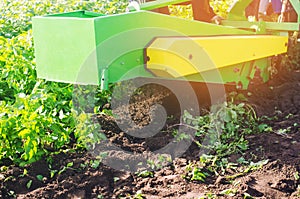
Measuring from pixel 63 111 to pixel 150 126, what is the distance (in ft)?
1.92

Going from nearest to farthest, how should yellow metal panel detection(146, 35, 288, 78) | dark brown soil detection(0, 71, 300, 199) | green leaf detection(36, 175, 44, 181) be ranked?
dark brown soil detection(0, 71, 300, 199), green leaf detection(36, 175, 44, 181), yellow metal panel detection(146, 35, 288, 78)

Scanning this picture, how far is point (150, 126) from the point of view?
372 cm

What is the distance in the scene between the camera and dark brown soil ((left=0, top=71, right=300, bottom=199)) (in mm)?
2945

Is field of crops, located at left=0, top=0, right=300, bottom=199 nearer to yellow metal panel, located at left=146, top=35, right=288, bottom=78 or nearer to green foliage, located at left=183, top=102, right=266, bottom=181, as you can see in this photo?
green foliage, located at left=183, top=102, right=266, bottom=181

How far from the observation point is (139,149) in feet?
11.2

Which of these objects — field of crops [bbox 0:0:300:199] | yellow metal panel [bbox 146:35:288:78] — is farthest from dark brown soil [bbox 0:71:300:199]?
yellow metal panel [bbox 146:35:288:78]

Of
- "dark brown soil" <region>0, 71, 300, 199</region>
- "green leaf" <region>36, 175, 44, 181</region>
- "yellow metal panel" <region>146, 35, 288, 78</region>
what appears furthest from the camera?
"yellow metal panel" <region>146, 35, 288, 78</region>

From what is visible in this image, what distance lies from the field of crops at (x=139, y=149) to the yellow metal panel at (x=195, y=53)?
1.14ft

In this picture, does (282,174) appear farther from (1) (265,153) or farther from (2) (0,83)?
(2) (0,83)

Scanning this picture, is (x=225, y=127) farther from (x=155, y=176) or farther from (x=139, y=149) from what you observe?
(x=155, y=176)

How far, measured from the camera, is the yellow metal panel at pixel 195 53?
11.0 feet

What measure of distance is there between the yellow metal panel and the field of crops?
35cm

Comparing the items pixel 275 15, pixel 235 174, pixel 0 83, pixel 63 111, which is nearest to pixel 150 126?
pixel 63 111

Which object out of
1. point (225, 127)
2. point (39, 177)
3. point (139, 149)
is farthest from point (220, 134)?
point (39, 177)
